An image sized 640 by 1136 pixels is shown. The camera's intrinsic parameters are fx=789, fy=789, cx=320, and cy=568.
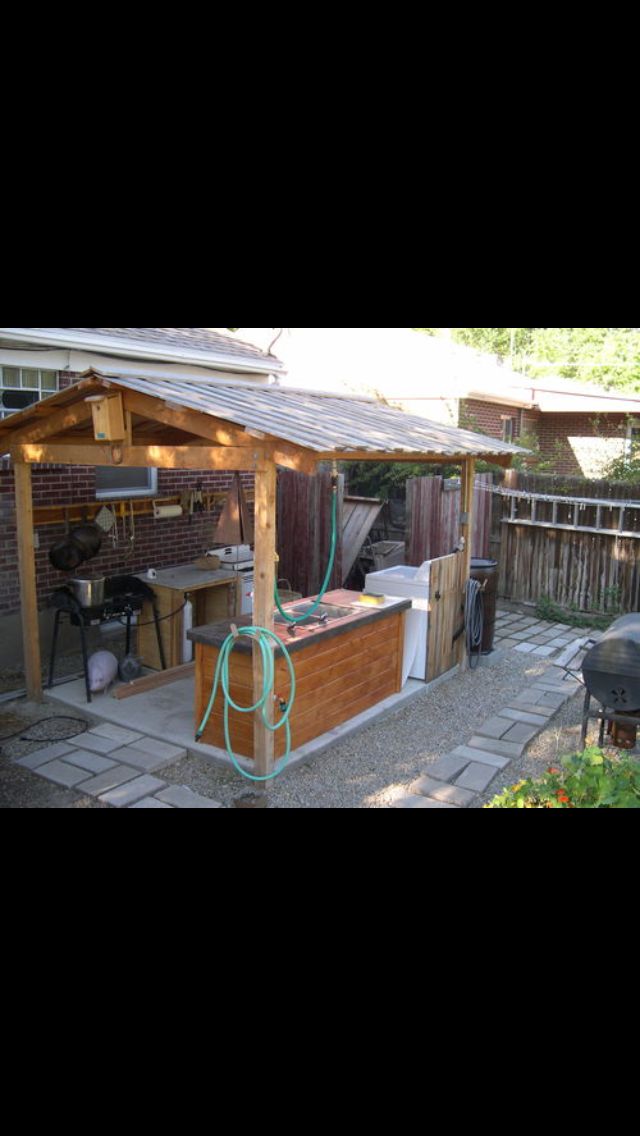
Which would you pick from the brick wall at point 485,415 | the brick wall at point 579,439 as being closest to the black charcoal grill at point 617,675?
the brick wall at point 485,415

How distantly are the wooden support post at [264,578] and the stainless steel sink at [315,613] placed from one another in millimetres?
942

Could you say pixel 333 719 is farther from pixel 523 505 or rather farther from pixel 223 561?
pixel 523 505

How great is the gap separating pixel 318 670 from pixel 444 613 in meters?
2.32

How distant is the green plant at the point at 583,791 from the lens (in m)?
3.93

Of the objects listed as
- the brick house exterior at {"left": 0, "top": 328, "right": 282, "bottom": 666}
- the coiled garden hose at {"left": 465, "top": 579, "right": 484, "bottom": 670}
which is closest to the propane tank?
the brick house exterior at {"left": 0, "top": 328, "right": 282, "bottom": 666}

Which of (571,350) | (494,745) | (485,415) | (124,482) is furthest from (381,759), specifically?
(571,350)

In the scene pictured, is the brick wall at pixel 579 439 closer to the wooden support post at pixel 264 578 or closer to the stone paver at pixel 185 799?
the wooden support post at pixel 264 578

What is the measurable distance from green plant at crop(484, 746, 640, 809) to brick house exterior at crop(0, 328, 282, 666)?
4894 millimetres

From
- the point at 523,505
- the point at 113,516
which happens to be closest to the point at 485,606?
the point at 523,505

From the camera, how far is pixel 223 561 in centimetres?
887

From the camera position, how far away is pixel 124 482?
8938 millimetres

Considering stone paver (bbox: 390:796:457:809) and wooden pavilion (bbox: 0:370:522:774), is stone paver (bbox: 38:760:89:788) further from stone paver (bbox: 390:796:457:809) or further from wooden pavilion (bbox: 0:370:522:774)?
stone paver (bbox: 390:796:457:809)

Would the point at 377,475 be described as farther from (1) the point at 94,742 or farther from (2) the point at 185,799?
(2) the point at 185,799

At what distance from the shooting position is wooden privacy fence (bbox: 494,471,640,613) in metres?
10.2
